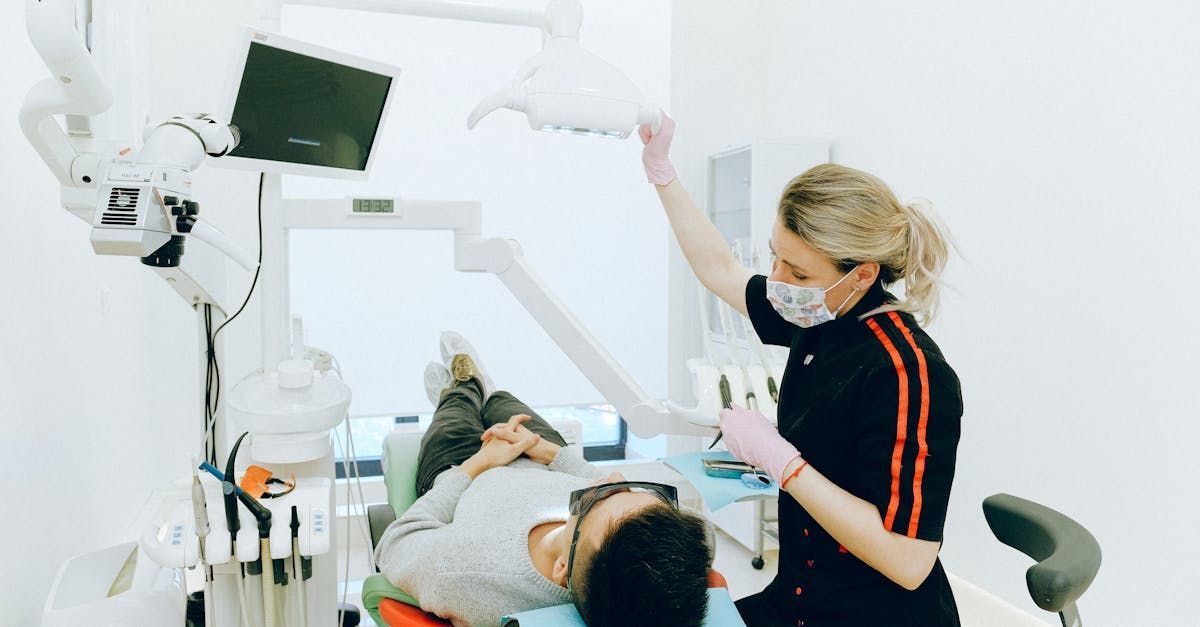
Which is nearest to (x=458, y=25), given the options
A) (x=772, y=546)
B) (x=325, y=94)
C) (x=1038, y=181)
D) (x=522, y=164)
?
(x=522, y=164)

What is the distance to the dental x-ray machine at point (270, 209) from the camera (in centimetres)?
117

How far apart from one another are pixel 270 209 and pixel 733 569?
2.28 meters

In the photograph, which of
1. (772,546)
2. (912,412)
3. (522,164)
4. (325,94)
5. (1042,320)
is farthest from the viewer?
(522,164)

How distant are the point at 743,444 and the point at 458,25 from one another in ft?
8.72

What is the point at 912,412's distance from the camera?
1162 mm

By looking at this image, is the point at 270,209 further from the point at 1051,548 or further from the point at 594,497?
the point at 1051,548

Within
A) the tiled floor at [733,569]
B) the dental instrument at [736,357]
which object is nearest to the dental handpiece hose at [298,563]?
the tiled floor at [733,569]

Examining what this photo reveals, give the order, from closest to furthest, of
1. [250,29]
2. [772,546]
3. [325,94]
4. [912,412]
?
1. [912,412]
2. [250,29]
3. [325,94]
4. [772,546]

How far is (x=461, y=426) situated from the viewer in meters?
2.13

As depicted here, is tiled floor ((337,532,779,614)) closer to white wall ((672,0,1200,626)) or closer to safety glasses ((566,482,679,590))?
white wall ((672,0,1200,626))

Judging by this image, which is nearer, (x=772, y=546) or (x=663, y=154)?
(x=663, y=154)

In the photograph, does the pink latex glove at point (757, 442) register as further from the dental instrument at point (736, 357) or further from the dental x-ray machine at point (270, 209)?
the dental instrument at point (736, 357)

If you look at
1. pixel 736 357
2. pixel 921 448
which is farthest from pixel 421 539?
pixel 736 357

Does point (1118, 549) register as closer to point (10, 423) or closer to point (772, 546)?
point (772, 546)
